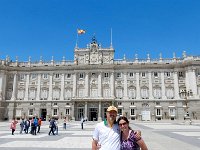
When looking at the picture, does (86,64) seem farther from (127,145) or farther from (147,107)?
(127,145)

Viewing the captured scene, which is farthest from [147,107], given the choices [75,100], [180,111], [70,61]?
[70,61]

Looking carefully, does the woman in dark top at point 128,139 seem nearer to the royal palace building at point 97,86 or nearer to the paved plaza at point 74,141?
the paved plaza at point 74,141


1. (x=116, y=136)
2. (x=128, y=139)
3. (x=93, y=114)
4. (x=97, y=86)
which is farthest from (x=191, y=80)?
(x=128, y=139)

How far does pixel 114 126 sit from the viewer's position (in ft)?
16.3

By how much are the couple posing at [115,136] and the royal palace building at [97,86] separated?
58.6 m

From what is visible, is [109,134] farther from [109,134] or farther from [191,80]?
[191,80]

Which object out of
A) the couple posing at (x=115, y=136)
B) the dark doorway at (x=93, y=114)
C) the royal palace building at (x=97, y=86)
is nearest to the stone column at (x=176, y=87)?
the royal palace building at (x=97, y=86)

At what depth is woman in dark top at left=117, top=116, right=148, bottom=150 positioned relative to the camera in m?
4.48

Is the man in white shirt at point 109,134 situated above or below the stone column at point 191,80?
below

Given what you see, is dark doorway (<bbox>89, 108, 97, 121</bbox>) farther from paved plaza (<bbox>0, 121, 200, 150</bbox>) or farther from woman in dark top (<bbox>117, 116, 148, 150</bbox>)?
woman in dark top (<bbox>117, 116, 148, 150</bbox>)

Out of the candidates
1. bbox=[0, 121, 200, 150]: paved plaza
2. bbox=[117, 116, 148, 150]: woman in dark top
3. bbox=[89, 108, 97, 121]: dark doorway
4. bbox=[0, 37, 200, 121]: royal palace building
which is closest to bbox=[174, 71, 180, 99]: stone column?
bbox=[0, 37, 200, 121]: royal palace building

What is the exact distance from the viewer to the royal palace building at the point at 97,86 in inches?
2514

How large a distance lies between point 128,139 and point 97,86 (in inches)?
2448

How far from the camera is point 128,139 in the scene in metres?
4.62
